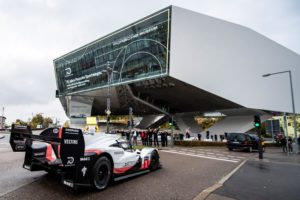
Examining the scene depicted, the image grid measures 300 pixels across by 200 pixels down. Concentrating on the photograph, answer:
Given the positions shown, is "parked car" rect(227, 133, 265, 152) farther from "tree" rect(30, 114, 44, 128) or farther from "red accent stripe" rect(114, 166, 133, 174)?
"tree" rect(30, 114, 44, 128)

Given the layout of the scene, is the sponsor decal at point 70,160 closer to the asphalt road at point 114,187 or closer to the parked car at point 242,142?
the asphalt road at point 114,187

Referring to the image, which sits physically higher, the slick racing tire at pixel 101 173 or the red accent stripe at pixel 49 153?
the red accent stripe at pixel 49 153

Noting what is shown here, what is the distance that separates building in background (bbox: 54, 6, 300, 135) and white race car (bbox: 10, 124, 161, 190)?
773 inches

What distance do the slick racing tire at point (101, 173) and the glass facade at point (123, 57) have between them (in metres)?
18.3

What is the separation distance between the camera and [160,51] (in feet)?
103

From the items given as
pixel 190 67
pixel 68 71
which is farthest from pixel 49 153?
pixel 68 71

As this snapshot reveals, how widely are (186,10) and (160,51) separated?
7036 mm

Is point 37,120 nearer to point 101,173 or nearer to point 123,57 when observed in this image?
point 123,57

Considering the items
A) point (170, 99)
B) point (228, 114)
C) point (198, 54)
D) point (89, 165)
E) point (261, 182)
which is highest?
point (198, 54)

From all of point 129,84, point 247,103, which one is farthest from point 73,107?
Answer: point 247,103

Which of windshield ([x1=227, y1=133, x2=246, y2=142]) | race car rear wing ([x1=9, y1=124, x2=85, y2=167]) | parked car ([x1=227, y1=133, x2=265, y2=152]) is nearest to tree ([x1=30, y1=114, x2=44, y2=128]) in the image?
windshield ([x1=227, y1=133, x2=246, y2=142])

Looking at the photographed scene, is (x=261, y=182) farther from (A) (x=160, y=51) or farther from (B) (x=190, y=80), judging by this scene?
(A) (x=160, y=51)

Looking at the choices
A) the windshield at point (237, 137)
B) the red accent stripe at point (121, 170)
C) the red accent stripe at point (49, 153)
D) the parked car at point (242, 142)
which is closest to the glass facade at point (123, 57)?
the windshield at point (237, 137)

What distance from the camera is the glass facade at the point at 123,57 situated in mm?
31141
